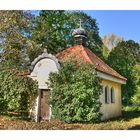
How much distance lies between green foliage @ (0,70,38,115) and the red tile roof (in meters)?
1.22

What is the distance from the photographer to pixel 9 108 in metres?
9.80

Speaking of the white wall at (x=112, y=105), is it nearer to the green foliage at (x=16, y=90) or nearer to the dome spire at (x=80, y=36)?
the dome spire at (x=80, y=36)

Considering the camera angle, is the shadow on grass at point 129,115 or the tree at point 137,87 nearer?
the tree at point 137,87

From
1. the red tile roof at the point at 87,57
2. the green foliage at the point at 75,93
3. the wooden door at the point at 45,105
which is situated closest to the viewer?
the green foliage at the point at 75,93

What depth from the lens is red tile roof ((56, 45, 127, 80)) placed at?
10076 mm

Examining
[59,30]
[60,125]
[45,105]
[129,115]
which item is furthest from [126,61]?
[60,125]

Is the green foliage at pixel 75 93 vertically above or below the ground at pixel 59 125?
above

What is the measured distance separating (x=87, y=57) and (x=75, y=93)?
121 centimetres

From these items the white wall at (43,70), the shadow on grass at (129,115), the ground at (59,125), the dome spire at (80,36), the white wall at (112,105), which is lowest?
the ground at (59,125)

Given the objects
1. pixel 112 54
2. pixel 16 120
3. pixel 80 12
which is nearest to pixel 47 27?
pixel 80 12

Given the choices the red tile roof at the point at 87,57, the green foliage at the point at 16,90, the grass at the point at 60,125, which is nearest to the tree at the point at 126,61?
the red tile roof at the point at 87,57

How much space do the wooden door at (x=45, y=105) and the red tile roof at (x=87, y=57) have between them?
110 cm

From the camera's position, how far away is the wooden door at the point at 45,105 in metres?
9.80

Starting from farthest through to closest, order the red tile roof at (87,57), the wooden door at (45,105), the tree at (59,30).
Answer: the tree at (59,30) → the red tile roof at (87,57) → the wooden door at (45,105)
